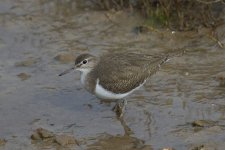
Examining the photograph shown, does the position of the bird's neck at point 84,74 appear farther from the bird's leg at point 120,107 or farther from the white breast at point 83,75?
the bird's leg at point 120,107

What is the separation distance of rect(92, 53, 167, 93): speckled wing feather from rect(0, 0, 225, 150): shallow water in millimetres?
376

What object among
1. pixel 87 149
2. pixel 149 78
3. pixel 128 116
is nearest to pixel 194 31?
pixel 149 78

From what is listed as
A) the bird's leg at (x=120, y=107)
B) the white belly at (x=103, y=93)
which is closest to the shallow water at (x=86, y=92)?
the bird's leg at (x=120, y=107)

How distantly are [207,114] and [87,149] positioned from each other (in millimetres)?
1637

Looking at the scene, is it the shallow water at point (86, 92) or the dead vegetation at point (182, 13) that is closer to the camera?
the shallow water at point (86, 92)

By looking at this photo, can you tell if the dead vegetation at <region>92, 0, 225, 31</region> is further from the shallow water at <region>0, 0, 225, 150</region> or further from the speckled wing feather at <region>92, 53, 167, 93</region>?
the speckled wing feather at <region>92, 53, 167, 93</region>

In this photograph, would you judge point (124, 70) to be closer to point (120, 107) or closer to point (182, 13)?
point (120, 107)

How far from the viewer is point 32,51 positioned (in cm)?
1017

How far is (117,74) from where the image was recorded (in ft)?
27.2

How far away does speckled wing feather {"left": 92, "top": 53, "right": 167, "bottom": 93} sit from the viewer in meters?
8.22

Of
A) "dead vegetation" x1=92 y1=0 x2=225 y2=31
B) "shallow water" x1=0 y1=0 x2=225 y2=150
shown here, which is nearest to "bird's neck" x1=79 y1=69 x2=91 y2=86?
"shallow water" x1=0 y1=0 x2=225 y2=150

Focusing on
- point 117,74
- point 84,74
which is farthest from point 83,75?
Result: point 117,74

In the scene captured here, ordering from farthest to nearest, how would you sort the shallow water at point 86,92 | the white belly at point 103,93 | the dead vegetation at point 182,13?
the dead vegetation at point 182,13 < the white belly at point 103,93 < the shallow water at point 86,92

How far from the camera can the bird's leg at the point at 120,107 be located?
27.0 ft
